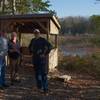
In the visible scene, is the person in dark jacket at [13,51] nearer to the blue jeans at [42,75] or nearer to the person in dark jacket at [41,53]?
the person in dark jacket at [41,53]

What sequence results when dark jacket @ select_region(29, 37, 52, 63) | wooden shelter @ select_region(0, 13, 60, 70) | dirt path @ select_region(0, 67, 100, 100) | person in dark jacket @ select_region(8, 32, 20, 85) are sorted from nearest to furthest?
dirt path @ select_region(0, 67, 100, 100), dark jacket @ select_region(29, 37, 52, 63), person in dark jacket @ select_region(8, 32, 20, 85), wooden shelter @ select_region(0, 13, 60, 70)

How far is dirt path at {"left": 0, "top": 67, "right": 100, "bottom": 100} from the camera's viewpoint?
12.0 m

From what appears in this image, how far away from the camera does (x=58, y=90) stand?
44.1ft

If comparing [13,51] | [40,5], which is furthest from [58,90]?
[40,5]

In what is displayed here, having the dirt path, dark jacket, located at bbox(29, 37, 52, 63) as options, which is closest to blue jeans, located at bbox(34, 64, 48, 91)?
dark jacket, located at bbox(29, 37, 52, 63)

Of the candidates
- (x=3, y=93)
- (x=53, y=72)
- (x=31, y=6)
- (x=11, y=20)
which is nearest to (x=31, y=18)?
(x=11, y=20)

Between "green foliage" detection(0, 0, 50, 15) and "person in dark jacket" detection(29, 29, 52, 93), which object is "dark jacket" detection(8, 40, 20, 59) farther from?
"green foliage" detection(0, 0, 50, 15)

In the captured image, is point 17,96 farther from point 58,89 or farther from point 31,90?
point 58,89

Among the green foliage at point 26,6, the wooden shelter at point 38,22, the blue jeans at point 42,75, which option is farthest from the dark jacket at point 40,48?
the green foliage at point 26,6

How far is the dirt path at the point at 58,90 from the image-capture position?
39.5ft

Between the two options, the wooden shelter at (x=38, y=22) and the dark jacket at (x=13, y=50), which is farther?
the wooden shelter at (x=38, y=22)

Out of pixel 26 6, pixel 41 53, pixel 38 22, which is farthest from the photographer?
pixel 26 6

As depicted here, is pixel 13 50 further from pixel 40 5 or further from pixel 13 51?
pixel 40 5

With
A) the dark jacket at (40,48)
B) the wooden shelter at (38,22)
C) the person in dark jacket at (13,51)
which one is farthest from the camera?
the wooden shelter at (38,22)
